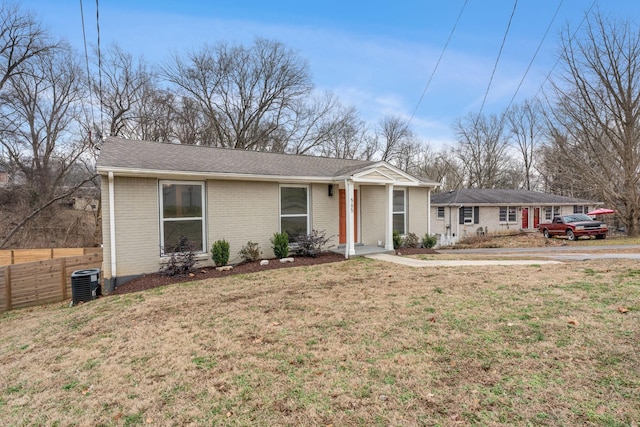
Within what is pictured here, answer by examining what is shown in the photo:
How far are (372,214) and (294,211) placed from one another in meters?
3.18

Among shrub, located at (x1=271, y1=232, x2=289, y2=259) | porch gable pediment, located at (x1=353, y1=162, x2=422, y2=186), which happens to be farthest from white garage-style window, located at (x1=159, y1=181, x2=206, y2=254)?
porch gable pediment, located at (x1=353, y1=162, x2=422, y2=186)

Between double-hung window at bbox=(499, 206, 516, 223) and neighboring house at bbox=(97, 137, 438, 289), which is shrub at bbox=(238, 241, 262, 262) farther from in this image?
double-hung window at bbox=(499, 206, 516, 223)

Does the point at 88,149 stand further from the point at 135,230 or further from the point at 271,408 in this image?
the point at 271,408

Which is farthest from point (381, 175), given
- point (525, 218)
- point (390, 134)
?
A: point (390, 134)

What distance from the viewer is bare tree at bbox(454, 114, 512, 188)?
3706cm

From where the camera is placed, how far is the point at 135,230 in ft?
25.7

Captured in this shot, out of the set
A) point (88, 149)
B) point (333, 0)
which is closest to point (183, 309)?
point (333, 0)

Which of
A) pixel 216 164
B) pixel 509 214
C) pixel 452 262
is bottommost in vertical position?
pixel 452 262

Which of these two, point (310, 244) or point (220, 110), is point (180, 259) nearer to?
point (310, 244)

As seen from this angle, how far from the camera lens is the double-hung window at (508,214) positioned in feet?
79.9

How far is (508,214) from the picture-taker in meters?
24.6

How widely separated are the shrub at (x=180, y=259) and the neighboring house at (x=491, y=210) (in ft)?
59.3

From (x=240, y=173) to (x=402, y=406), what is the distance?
24.4ft

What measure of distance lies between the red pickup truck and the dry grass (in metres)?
14.2
